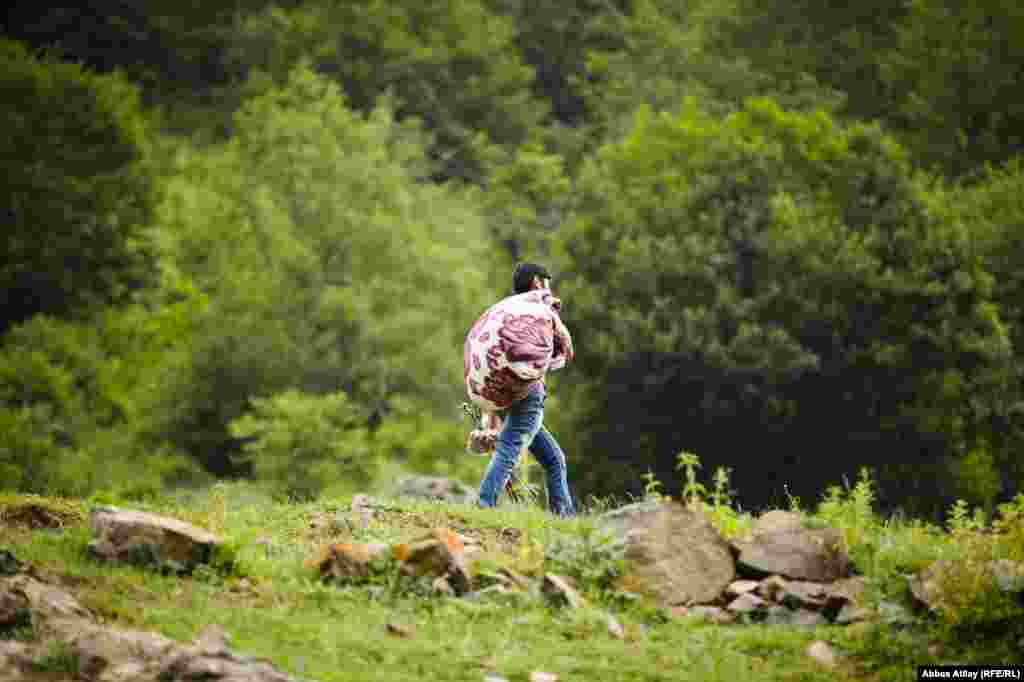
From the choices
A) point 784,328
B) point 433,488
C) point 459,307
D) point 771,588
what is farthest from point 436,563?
point 459,307

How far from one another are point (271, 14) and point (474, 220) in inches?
760

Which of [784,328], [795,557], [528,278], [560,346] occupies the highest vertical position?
[528,278]

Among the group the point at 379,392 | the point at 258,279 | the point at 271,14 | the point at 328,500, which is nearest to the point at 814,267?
the point at 379,392

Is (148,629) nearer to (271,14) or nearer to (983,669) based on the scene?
(983,669)

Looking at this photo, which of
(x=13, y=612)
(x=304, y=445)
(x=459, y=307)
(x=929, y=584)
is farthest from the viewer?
(x=459, y=307)

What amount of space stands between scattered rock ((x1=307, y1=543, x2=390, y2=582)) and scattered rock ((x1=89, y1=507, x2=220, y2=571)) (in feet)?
2.15

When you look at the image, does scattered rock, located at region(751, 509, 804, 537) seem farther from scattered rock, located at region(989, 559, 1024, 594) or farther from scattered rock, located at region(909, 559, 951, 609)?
scattered rock, located at region(989, 559, 1024, 594)

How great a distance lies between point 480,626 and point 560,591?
0.60 meters

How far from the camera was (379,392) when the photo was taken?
1366 inches

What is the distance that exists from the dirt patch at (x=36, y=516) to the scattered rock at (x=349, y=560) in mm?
2211

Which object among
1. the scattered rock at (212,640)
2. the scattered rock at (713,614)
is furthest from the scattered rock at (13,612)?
the scattered rock at (713,614)

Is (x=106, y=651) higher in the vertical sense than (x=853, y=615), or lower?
lower

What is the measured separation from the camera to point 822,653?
24.1ft

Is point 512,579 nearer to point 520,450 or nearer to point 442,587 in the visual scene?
point 442,587
